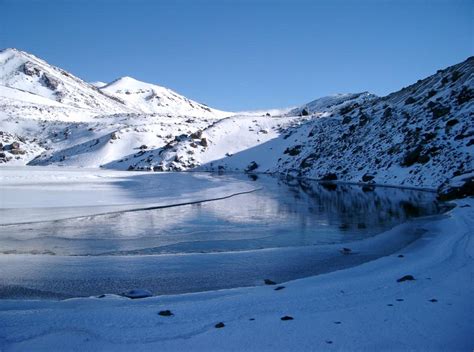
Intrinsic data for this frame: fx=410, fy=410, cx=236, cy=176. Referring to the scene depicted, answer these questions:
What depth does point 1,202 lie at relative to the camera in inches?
803

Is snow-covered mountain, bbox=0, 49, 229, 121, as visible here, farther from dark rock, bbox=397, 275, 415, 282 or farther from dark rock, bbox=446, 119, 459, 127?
dark rock, bbox=397, 275, 415, 282

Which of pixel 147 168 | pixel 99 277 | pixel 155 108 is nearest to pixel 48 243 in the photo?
pixel 99 277

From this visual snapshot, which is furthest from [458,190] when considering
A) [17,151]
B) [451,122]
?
[17,151]

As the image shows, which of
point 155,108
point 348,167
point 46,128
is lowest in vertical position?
point 348,167

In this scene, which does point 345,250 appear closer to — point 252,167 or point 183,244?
point 183,244

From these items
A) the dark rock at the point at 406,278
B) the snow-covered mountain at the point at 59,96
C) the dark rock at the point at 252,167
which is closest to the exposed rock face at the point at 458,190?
the dark rock at the point at 406,278

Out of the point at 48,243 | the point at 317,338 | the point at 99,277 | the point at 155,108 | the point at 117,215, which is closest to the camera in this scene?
the point at 317,338

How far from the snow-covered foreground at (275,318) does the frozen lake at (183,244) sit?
1208 millimetres

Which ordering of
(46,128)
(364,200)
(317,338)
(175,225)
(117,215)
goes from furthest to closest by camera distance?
(46,128), (364,200), (117,215), (175,225), (317,338)

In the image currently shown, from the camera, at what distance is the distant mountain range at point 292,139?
113ft

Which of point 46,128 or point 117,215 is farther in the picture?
point 46,128

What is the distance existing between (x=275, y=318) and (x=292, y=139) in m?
63.3

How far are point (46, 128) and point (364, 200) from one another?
8177cm

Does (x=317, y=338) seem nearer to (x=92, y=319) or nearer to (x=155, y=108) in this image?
(x=92, y=319)
